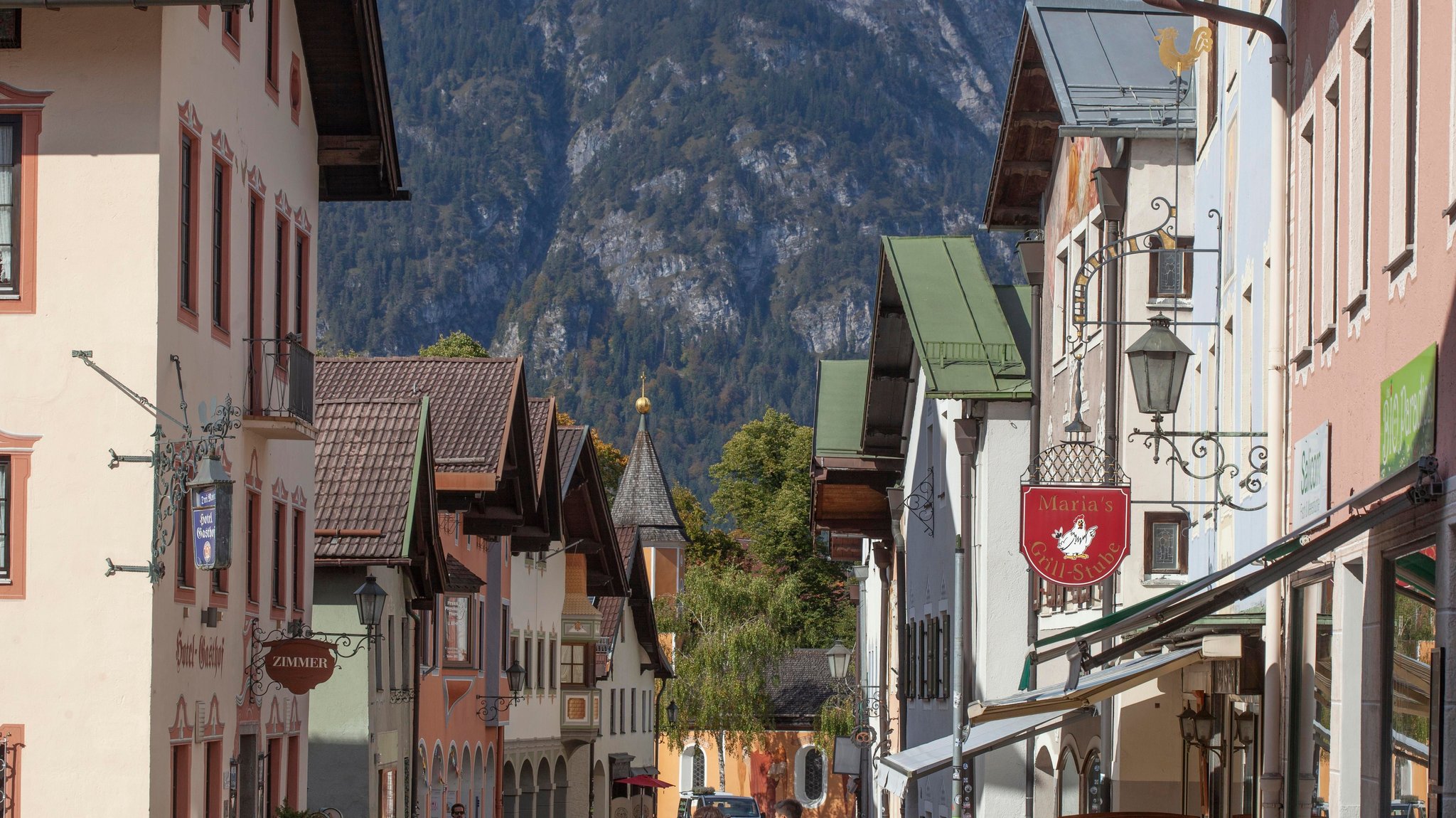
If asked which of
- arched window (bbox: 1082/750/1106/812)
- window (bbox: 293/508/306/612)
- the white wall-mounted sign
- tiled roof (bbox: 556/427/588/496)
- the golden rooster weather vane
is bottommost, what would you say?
arched window (bbox: 1082/750/1106/812)

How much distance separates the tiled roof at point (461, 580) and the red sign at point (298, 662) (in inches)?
482

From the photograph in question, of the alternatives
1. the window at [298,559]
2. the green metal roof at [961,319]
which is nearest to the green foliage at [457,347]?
the green metal roof at [961,319]

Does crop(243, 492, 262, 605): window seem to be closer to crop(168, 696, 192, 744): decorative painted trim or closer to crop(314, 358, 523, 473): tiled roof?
crop(168, 696, 192, 744): decorative painted trim

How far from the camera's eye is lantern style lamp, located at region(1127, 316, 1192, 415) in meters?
14.8

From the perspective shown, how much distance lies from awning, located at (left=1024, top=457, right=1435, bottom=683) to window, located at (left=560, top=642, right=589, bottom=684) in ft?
125

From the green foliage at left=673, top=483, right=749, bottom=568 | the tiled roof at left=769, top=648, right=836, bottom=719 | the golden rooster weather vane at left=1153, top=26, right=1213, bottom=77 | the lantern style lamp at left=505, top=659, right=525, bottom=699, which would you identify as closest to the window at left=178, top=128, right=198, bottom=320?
the golden rooster weather vane at left=1153, top=26, right=1213, bottom=77

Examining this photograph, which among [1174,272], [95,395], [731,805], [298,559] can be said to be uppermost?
[1174,272]

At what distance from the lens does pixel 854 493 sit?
141ft

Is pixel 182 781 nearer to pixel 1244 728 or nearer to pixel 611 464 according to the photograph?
pixel 1244 728

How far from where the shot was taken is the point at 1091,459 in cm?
2178

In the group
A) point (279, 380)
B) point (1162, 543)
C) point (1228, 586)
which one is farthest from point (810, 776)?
point (1228, 586)

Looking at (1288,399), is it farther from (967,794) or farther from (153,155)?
(967,794)

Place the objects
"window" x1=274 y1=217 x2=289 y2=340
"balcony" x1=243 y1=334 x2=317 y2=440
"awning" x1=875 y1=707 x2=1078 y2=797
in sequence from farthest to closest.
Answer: "window" x1=274 y1=217 x2=289 y2=340 < "awning" x1=875 y1=707 x2=1078 y2=797 < "balcony" x1=243 y1=334 x2=317 y2=440

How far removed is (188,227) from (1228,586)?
10.7 meters
